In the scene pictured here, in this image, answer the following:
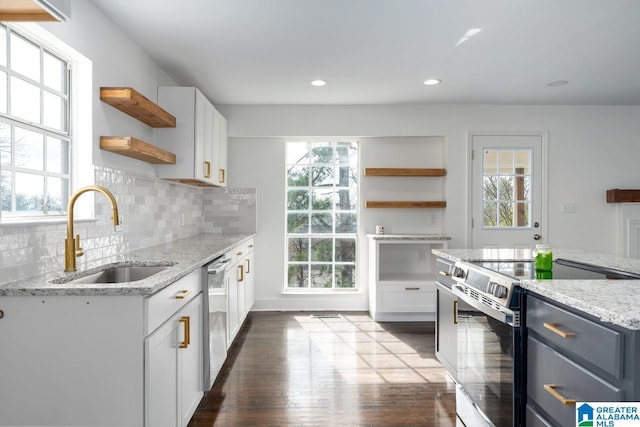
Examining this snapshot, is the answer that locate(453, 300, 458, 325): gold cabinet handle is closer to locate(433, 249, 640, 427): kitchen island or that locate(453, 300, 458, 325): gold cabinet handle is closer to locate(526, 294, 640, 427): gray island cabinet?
locate(433, 249, 640, 427): kitchen island

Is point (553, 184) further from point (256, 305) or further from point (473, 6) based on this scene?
point (256, 305)

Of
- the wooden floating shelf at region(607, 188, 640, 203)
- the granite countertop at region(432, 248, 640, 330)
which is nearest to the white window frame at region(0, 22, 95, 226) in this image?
the granite countertop at region(432, 248, 640, 330)

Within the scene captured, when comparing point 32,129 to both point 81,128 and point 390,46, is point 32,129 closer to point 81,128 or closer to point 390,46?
point 81,128

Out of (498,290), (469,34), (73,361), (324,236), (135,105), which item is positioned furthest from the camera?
(324,236)

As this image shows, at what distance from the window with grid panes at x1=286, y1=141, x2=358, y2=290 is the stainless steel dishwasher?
1.92 m

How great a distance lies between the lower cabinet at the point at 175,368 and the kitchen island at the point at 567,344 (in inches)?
56.9

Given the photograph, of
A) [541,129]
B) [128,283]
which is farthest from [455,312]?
[541,129]

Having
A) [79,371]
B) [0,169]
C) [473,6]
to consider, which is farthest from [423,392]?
[0,169]

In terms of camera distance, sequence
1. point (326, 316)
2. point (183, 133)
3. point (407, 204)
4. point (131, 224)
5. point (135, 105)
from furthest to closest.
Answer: point (407, 204) → point (326, 316) → point (183, 133) → point (131, 224) → point (135, 105)

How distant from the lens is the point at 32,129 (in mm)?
1931

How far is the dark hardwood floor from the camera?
225 cm

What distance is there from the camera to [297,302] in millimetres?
4562

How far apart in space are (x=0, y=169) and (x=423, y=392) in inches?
103

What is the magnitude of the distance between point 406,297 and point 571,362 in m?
2.90
